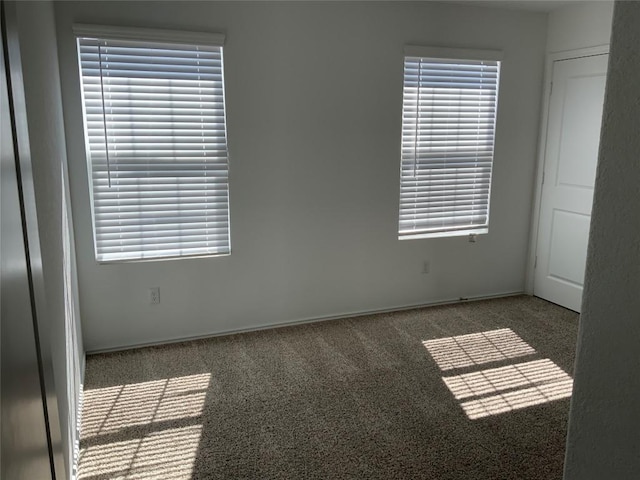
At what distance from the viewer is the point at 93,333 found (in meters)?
3.45

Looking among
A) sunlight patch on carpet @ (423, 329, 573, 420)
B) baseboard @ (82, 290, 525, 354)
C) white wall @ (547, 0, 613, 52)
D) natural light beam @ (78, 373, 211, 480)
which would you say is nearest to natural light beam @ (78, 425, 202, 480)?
natural light beam @ (78, 373, 211, 480)

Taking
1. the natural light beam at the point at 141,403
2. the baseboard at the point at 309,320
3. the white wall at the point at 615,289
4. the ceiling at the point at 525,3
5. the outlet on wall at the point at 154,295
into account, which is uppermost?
the ceiling at the point at 525,3

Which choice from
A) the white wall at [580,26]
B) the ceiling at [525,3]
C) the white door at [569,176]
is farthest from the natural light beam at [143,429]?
the white wall at [580,26]

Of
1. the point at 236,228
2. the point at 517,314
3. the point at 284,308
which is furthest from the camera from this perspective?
the point at 517,314

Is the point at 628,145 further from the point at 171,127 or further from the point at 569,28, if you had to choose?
the point at 569,28

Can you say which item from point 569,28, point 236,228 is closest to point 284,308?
point 236,228

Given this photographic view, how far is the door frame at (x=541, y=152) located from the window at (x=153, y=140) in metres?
2.71

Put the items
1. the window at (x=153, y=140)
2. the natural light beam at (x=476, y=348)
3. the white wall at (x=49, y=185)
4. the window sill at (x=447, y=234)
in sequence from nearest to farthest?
the white wall at (x=49, y=185) → the window at (x=153, y=140) → the natural light beam at (x=476, y=348) → the window sill at (x=447, y=234)

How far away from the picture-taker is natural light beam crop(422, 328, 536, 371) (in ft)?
11.0

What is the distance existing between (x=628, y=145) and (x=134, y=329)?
3296mm

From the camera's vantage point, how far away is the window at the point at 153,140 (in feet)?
10.5

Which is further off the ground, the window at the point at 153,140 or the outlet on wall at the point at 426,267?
the window at the point at 153,140

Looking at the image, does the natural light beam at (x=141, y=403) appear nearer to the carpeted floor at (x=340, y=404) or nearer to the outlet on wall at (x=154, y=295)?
the carpeted floor at (x=340, y=404)

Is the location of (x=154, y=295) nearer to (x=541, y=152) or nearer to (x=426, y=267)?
(x=426, y=267)
